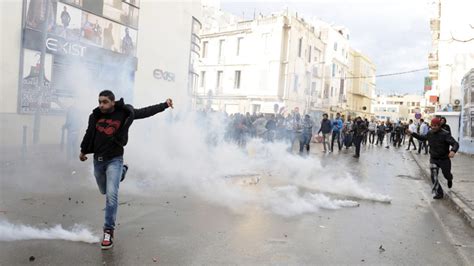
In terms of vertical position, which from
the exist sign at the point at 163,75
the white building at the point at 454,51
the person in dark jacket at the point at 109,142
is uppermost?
the white building at the point at 454,51

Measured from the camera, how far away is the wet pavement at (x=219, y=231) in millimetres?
4051

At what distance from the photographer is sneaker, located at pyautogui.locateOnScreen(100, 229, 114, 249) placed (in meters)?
4.12

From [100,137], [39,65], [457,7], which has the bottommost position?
[100,137]

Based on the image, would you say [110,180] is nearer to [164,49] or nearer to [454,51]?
[164,49]

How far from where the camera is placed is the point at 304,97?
38.8 meters

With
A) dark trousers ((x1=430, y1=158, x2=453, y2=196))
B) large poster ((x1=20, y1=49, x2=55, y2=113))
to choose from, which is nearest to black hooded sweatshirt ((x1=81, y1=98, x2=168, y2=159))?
dark trousers ((x1=430, y1=158, x2=453, y2=196))

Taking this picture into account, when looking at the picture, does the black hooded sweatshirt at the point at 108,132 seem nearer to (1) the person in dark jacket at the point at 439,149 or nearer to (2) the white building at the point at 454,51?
(1) the person in dark jacket at the point at 439,149

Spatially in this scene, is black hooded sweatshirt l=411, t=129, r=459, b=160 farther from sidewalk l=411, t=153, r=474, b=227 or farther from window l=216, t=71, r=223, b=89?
window l=216, t=71, r=223, b=89

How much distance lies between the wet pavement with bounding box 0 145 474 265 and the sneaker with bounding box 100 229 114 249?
0.06m

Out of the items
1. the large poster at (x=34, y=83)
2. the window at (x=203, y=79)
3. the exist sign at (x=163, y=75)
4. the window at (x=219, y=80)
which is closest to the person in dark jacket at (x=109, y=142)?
the large poster at (x=34, y=83)

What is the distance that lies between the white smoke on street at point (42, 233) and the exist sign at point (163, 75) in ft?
44.6

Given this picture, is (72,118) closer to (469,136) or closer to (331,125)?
(331,125)

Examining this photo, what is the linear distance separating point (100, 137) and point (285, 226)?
8.13 ft

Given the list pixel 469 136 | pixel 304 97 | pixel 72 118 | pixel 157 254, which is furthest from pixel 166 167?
pixel 304 97
